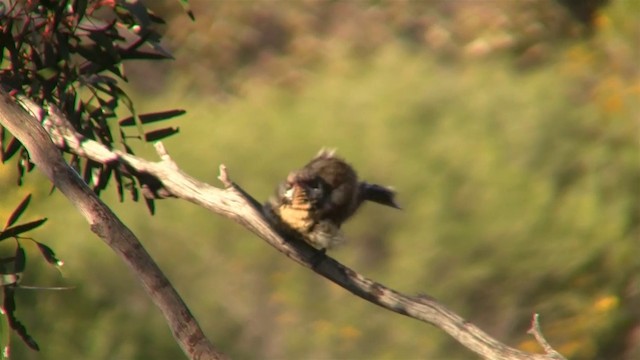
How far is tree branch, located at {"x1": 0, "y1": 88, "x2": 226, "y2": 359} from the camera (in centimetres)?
193

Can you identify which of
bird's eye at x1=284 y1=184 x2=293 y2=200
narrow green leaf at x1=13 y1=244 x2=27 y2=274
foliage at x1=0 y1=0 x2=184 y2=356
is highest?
bird's eye at x1=284 y1=184 x2=293 y2=200

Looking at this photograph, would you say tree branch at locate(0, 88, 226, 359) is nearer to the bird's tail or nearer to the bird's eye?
the bird's eye

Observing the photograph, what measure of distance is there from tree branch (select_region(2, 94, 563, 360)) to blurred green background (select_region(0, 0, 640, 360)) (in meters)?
2.56

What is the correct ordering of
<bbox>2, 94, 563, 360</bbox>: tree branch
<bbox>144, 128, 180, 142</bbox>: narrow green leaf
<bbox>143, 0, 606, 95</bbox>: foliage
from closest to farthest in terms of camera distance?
<bbox>2, 94, 563, 360</bbox>: tree branch → <bbox>144, 128, 180, 142</bbox>: narrow green leaf → <bbox>143, 0, 606, 95</bbox>: foliage

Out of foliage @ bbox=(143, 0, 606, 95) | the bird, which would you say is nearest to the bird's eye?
the bird

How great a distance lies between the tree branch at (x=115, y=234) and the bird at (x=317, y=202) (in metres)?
0.38

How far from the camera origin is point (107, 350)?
5211mm

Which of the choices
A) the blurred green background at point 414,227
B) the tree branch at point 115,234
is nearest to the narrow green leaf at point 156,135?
the tree branch at point 115,234

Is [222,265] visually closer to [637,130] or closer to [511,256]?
[511,256]

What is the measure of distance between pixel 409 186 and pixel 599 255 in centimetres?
109

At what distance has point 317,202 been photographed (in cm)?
234

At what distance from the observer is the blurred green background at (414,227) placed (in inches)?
233

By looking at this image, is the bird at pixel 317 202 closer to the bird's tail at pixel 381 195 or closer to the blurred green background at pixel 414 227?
the bird's tail at pixel 381 195

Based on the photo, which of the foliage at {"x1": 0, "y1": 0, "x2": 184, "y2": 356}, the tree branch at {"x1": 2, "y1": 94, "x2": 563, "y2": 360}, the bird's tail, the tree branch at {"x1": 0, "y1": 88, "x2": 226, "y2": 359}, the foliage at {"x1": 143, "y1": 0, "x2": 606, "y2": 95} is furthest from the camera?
the foliage at {"x1": 143, "y1": 0, "x2": 606, "y2": 95}
